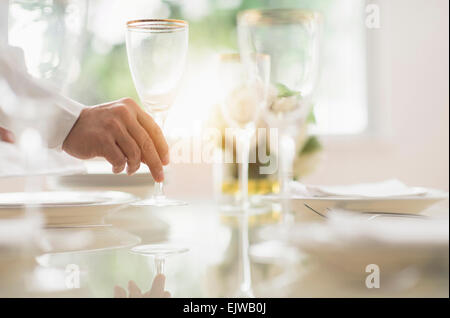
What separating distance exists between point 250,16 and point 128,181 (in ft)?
1.28

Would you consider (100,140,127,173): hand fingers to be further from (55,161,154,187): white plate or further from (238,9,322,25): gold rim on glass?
(238,9,322,25): gold rim on glass

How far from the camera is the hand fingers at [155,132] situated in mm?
656

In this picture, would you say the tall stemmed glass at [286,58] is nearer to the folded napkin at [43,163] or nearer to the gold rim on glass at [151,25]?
the gold rim on glass at [151,25]

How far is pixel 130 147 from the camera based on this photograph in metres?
0.62

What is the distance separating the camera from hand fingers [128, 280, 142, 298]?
250 mm

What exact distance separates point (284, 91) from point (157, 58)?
0.21 m

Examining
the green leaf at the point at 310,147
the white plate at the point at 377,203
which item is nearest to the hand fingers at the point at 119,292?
the white plate at the point at 377,203

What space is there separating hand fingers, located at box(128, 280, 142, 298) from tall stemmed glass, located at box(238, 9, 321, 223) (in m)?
0.15

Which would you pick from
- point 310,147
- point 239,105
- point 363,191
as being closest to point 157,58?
point 239,105

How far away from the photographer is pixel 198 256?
356 millimetres

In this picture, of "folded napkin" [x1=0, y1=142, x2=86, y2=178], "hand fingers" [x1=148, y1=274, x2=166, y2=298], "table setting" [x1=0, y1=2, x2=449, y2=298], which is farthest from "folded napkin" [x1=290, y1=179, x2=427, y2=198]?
"folded napkin" [x1=0, y1=142, x2=86, y2=178]
